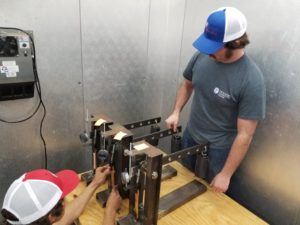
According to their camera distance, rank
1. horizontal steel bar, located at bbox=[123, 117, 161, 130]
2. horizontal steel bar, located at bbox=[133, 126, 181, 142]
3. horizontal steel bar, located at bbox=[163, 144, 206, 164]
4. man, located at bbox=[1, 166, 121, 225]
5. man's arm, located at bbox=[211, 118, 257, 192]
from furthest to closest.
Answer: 1. horizontal steel bar, located at bbox=[123, 117, 161, 130]
2. horizontal steel bar, located at bbox=[133, 126, 181, 142]
3. man's arm, located at bbox=[211, 118, 257, 192]
4. horizontal steel bar, located at bbox=[163, 144, 206, 164]
5. man, located at bbox=[1, 166, 121, 225]

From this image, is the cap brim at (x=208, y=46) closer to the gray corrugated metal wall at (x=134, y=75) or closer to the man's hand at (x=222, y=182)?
the gray corrugated metal wall at (x=134, y=75)

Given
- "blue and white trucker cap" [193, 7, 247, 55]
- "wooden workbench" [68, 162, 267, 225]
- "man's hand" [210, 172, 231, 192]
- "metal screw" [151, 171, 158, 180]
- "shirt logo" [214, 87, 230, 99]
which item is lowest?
"wooden workbench" [68, 162, 267, 225]

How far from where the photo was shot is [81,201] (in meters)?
1.02

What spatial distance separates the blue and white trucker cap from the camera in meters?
Answer: 0.99

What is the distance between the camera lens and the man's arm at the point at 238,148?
3.49 ft

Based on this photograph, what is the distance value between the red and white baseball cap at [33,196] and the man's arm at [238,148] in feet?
2.16

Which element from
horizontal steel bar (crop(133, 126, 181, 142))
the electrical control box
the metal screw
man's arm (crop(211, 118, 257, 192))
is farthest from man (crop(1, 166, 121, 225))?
the electrical control box

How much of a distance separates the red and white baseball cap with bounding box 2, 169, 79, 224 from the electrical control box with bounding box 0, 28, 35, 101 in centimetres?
Answer: 62

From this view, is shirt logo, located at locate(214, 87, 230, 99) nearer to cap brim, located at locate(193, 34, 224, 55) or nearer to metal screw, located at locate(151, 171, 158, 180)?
cap brim, located at locate(193, 34, 224, 55)

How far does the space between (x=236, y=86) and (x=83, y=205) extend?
792 millimetres

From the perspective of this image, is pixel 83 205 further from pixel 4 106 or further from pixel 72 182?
pixel 4 106

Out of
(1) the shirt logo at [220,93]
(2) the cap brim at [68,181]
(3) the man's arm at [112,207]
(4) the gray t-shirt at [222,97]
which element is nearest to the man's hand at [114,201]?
(3) the man's arm at [112,207]

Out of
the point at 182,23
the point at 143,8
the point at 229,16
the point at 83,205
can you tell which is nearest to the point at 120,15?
the point at 143,8

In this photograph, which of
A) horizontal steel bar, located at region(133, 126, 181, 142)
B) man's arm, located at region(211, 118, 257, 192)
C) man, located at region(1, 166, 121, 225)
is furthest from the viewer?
horizontal steel bar, located at region(133, 126, 181, 142)
